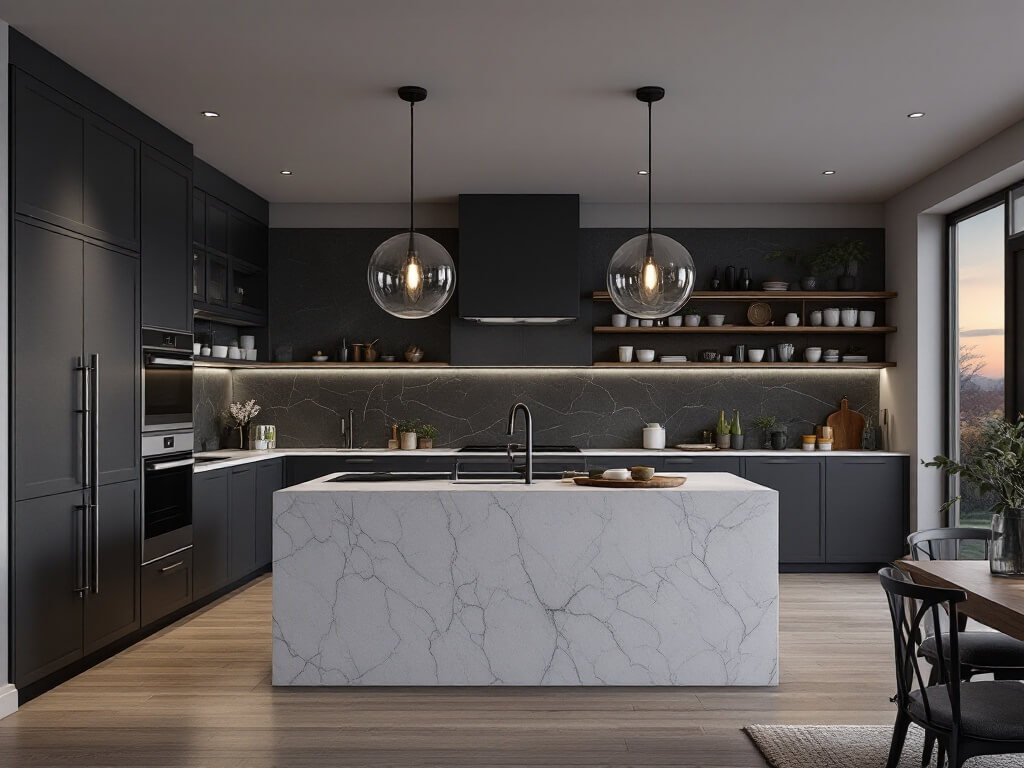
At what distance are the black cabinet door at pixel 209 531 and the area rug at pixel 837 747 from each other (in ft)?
11.0

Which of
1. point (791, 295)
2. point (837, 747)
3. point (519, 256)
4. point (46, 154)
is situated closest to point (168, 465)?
point (46, 154)

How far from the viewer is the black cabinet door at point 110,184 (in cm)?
420

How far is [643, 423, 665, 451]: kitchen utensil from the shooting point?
691cm

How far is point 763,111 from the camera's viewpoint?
471cm

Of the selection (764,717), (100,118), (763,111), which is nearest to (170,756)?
(764,717)

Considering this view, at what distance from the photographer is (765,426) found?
23.1ft

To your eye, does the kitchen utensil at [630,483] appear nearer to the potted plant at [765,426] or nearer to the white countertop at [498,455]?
the white countertop at [498,455]

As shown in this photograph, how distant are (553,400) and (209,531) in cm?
281

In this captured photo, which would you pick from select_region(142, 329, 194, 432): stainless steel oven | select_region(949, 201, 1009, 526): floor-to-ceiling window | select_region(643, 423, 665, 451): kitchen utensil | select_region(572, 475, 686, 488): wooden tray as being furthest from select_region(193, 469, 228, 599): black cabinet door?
select_region(949, 201, 1009, 526): floor-to-ceiling window

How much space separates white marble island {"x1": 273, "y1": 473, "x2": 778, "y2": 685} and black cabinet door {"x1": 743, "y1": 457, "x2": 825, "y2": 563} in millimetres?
2727

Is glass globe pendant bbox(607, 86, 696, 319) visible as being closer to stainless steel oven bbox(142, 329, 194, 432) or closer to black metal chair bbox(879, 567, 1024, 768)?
black metal chair bbox(879, 567, 1024, 768)

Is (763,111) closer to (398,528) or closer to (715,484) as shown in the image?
(715,484)

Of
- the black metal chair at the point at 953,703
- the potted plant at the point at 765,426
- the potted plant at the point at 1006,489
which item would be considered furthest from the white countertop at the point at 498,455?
the black metal chair at the point at 953,703

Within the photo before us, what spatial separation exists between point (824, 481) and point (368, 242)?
3.85 metres
